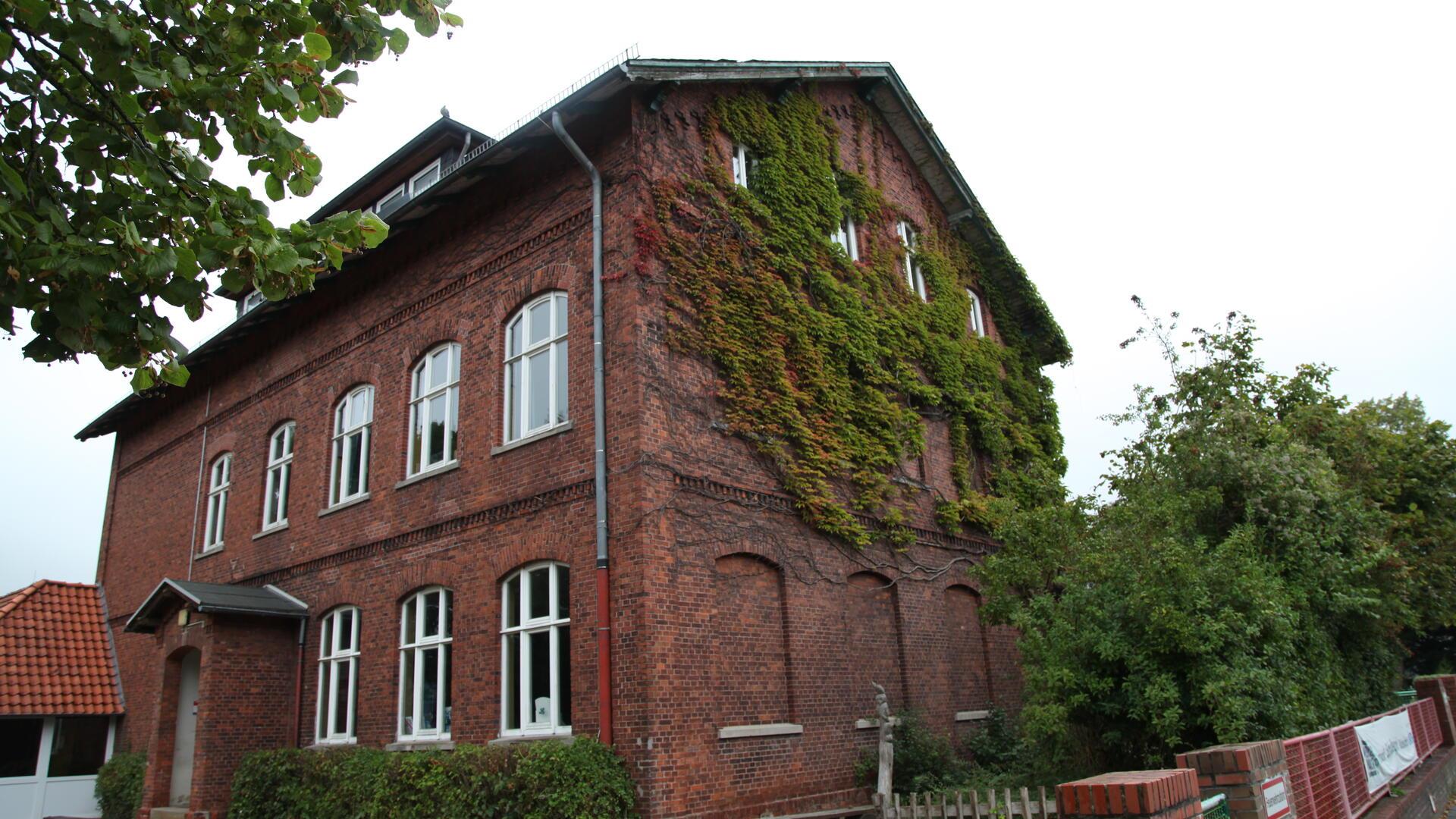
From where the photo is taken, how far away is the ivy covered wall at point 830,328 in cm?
1279

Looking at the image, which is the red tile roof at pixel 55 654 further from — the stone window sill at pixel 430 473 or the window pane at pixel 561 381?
the window pane at pixel 561 381

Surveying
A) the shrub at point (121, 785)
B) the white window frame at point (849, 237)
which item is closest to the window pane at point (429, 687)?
the shrub at point (121, 785)

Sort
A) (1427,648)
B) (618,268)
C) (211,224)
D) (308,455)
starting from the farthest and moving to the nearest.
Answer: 1. (1427,648)
2. (308,455)
3. (618,268)
4. (211,224)

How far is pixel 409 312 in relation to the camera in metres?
15.6

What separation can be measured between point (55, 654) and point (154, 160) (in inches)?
728

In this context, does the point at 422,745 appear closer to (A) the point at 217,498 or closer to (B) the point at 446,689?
(B) the point at 446,689

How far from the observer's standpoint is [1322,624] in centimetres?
1349

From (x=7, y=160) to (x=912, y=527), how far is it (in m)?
11.9

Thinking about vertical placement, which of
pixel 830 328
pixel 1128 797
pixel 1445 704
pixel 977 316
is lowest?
pixel 1445 704

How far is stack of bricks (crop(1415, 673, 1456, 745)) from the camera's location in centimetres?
1658

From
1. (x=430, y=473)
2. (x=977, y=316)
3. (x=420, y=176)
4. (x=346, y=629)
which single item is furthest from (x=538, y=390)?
(x=977, y=316)

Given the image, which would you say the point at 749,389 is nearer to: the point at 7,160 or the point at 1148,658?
the point at 1148,658

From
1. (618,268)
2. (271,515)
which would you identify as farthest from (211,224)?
(271,515)

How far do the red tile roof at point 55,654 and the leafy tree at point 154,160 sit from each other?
1548 cm
